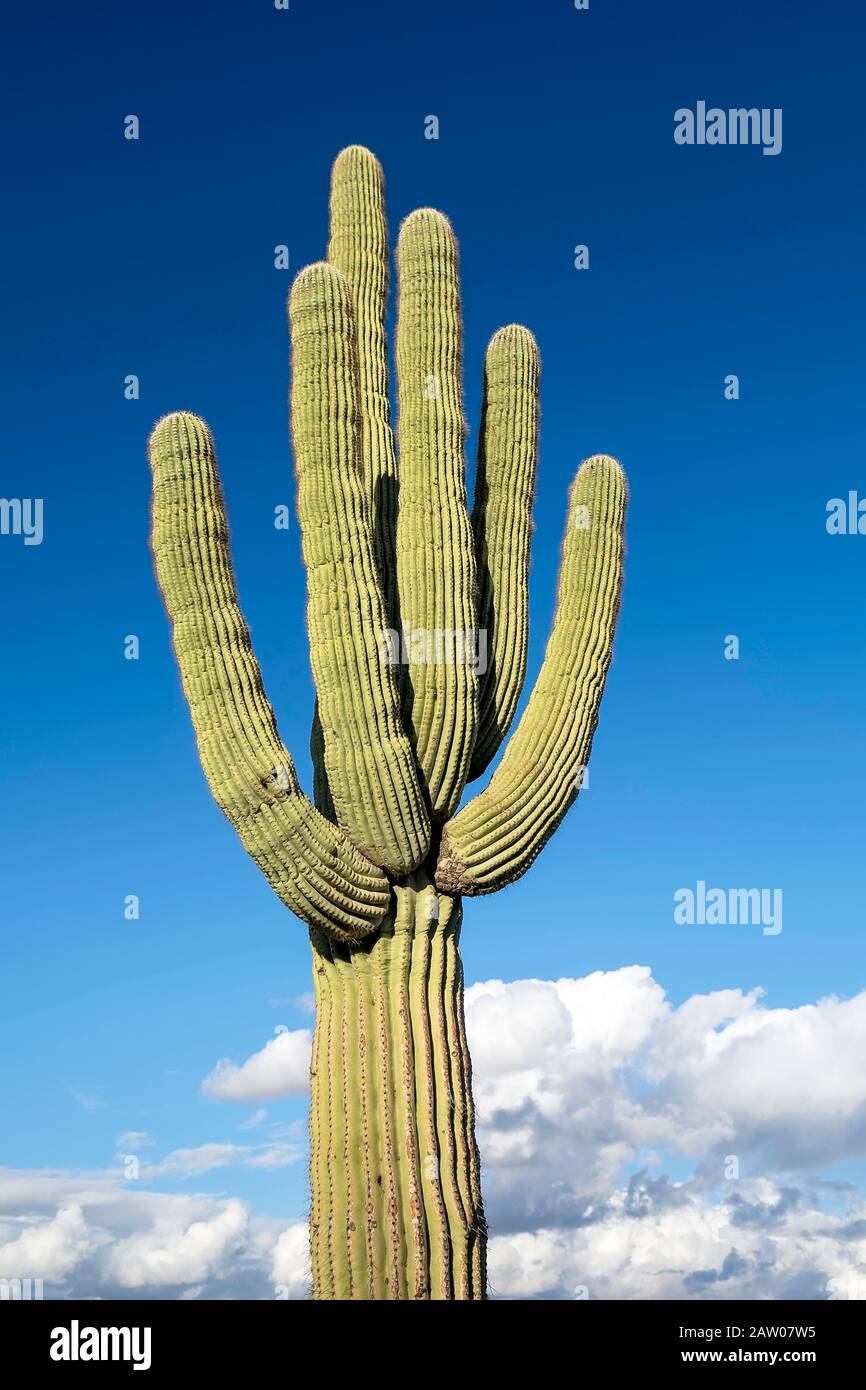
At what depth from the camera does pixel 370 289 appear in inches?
503

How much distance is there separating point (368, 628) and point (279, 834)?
1442mm

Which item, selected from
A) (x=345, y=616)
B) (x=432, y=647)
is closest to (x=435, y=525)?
(x=432, y=647)

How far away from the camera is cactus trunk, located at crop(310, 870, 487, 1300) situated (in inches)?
394

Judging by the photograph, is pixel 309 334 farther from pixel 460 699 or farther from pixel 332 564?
pixel 460 699

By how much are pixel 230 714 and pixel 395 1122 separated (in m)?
2.72

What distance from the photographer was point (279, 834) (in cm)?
1028

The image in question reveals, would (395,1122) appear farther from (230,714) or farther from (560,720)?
(560,720)

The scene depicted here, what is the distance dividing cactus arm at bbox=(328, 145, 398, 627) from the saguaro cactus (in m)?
0.15

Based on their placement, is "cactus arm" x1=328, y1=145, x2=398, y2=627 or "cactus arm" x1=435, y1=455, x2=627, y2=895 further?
"cactus arm" x1=328, y1=145, x2=398, y2=627

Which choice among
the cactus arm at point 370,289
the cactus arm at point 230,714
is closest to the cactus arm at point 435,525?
the cactus arm at point 370,289

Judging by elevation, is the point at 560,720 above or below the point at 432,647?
below
